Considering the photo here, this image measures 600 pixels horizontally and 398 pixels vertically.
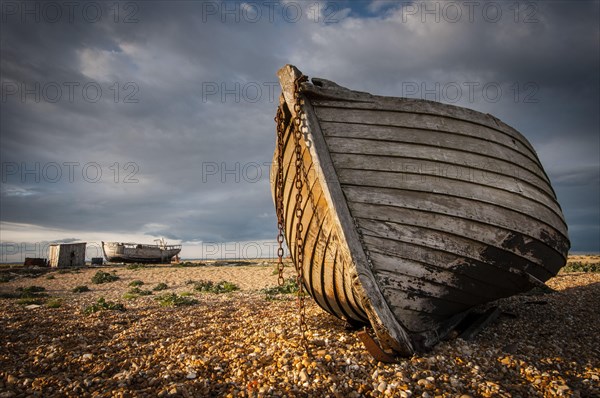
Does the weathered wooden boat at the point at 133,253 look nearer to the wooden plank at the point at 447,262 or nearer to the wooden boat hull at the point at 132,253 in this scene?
the wooden boat hull at the point at 132,253

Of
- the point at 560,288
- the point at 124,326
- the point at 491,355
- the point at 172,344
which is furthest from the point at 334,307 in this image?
the point at 560,288

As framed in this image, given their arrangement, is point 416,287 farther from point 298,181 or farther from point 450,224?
point 298,181

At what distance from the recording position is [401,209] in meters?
4.15

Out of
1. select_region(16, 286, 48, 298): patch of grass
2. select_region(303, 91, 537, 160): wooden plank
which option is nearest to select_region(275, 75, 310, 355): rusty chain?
select_region(303, 91, 537, 160): wooden plank

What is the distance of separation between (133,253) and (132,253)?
0.35 feet

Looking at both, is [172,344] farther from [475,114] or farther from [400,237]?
[475,114]

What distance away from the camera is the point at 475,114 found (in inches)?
194

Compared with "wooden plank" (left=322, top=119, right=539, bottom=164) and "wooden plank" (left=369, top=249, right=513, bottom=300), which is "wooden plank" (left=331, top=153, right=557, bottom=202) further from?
"wooden plank" (left=369, top=249, right=513, bottom=300)

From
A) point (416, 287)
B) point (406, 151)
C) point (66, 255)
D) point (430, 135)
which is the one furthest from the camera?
point (66, 255)

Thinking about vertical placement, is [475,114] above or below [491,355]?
above

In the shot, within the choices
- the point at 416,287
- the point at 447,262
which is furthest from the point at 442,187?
the point at 416,287

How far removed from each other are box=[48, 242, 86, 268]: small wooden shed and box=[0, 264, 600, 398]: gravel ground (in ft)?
103

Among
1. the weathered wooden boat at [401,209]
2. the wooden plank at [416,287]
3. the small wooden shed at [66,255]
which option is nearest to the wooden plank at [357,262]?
the weathered wooden boat at [401,209]

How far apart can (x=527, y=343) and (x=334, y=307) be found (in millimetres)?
3163
